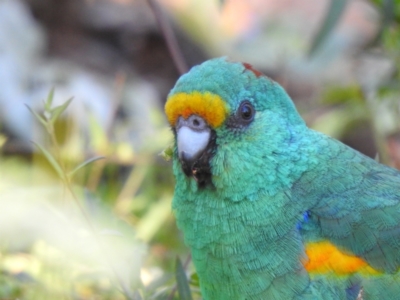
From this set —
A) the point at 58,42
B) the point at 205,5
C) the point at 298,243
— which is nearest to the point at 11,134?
the point at 58,42

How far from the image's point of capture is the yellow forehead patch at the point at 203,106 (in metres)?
1.71

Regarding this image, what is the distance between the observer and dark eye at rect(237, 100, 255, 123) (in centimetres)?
178

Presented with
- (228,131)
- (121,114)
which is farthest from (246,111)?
(121,114)

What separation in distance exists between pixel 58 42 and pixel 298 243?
4.07 metres

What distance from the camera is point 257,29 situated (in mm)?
4980

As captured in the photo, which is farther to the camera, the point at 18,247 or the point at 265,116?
the point at 18,247

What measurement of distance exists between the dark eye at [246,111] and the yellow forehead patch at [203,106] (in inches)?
2.5

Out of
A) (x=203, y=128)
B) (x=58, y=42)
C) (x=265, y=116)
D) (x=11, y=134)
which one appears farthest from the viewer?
(x=58, y=42)

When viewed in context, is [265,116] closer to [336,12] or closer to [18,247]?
[336,12]

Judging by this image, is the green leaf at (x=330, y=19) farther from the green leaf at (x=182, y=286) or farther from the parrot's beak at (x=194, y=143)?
the green leaf at (x=182, y=286)

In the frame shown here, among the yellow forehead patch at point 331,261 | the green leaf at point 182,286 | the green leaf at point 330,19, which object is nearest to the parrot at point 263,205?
A: the yellow forehead patch at point 331,261

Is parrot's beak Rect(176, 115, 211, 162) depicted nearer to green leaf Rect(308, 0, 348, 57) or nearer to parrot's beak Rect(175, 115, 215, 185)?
parrot's beak Rect(175, 115, 215, 185)

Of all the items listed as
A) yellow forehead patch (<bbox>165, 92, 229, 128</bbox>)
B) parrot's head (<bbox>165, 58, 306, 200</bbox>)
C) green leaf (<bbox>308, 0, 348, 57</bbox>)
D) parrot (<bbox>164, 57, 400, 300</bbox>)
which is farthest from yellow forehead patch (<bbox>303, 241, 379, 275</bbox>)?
green leaf (<bbox>308, 0, 348, 57</bbox>)

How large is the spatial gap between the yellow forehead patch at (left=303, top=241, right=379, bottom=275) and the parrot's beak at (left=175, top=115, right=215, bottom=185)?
1.27 ft
